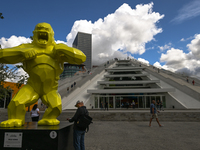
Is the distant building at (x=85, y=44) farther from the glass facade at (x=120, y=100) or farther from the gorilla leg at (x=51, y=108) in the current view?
the gorilla leg at (x=51, y=108)

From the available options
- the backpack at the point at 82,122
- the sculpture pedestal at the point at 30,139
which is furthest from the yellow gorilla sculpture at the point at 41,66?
the backpack at the point at 82,122

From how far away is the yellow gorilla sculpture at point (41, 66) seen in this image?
127 inches

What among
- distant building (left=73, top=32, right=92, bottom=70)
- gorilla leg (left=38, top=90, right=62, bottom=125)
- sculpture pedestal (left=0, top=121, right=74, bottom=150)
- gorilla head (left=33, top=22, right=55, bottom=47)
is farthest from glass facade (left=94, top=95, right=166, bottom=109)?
distant building (left=73, top=32, right=92, bottom=70)

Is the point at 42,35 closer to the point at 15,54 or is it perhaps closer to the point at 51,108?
the point at 15,54

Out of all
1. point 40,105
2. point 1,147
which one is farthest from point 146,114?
point 40,105

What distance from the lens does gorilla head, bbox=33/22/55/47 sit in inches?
138

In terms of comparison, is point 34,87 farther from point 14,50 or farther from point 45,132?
point 45,132

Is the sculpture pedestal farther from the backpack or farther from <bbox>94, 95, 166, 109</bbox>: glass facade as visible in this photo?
<bbox>94, 95, 166, 109</bbox>: glass facade

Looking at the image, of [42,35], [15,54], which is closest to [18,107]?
[15,54]

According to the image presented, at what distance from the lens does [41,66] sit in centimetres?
340

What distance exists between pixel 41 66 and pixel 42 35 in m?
0.78

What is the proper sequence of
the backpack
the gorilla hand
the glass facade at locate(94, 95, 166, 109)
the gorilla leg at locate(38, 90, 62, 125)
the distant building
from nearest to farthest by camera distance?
the backpack
the gorilla hand
the gorilla leg at locate(38, 90, 62, 125)
the glass facade at locate(94, 95, 166, 109)
the distant building

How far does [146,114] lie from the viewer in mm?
10383

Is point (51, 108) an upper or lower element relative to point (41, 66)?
lower
